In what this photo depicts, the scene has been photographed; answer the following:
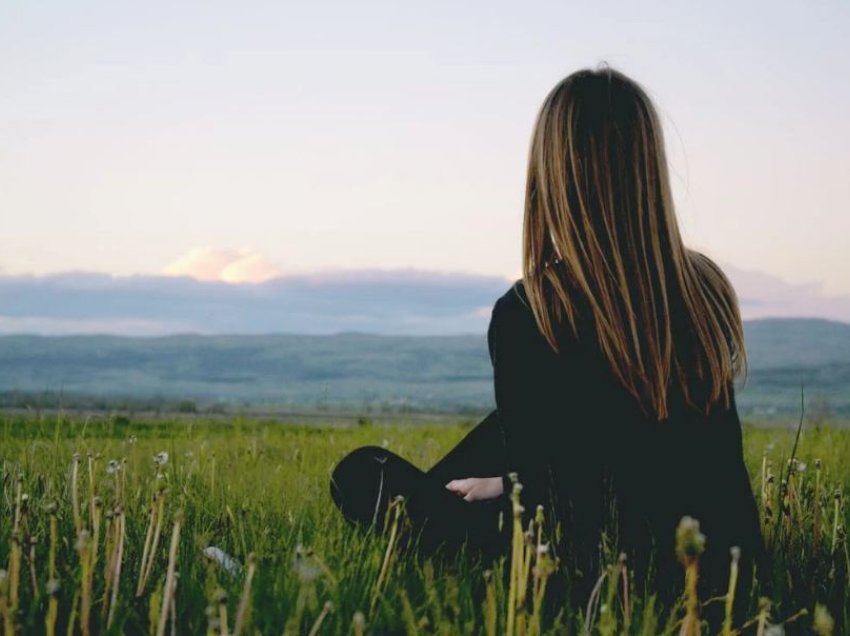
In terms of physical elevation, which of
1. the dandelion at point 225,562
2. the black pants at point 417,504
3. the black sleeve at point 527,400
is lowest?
the dandelion at point 225,562

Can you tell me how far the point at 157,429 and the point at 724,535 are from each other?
897 cm

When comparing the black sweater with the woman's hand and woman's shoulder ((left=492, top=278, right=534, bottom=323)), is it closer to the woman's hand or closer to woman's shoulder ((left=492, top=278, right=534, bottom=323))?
woman's shoulder ((left=492, top=278, right=534, bottom=323))

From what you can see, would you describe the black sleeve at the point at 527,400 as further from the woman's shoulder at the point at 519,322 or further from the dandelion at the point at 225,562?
the dandelion at the point at 225,562

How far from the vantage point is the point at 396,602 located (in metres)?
3.38

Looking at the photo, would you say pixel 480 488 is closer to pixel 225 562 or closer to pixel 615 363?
pixel 615 363

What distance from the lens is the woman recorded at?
358 cm

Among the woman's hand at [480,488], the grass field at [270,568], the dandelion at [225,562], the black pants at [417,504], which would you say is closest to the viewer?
the grass field at [270,568]

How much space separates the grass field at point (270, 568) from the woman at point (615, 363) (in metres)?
0.23

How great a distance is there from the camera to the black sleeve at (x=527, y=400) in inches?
141

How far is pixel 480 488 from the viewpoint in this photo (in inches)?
166

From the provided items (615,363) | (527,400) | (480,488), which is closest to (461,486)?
(480,488)

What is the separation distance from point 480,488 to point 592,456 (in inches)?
28.5

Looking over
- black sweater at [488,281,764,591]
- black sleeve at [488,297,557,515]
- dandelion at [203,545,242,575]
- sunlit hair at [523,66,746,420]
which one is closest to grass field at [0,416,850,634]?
dandelion at [203,545,242,575]

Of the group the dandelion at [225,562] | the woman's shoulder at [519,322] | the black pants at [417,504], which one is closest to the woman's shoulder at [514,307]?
the woman's shoulder at [519,322]
